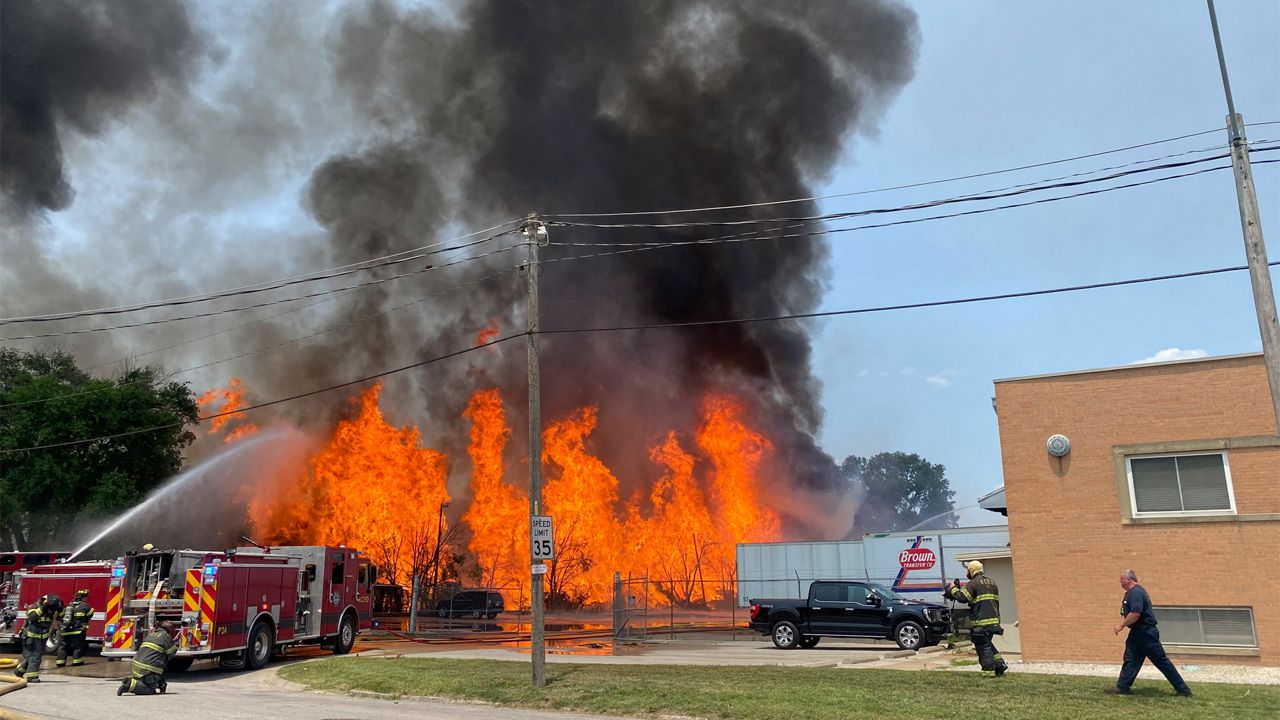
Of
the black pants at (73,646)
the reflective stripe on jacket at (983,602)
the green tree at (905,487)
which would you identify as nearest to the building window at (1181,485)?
the reflective stripe on jacket at (983,602)

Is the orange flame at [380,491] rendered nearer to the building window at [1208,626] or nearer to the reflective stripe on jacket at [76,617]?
the reflective stripe on jacket at [76,617]

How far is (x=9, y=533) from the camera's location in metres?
37.4

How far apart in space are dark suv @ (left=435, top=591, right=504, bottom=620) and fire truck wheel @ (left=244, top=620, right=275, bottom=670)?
17255mm

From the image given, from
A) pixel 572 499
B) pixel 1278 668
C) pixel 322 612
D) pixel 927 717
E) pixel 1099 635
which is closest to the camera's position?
pixel 927 717

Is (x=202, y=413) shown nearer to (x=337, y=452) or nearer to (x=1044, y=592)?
(x=337, y=452)

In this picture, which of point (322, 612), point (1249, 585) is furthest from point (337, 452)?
point (1249, 585)

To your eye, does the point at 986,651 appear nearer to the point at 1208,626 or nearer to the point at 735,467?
the point at 1208,626

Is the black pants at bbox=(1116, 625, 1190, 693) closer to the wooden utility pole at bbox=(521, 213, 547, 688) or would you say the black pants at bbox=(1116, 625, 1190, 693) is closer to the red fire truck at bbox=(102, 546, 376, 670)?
the wooden utility pole at bbox=(521, 213, 547, 688)

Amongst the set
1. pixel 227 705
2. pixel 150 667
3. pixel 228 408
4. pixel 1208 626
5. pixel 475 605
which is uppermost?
pixel 228 408

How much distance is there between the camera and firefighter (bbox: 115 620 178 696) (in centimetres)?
1278

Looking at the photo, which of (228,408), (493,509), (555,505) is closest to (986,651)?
(555,505)

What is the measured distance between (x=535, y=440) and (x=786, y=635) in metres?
10.6

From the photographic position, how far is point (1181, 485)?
14594mm

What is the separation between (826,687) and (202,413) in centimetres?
4867
